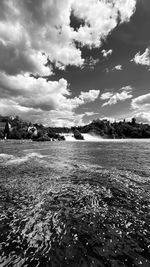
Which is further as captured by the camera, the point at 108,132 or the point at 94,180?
the point at 108,132

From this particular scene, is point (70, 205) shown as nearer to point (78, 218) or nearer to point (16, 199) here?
point (78, 218)

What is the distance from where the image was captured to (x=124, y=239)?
559cm

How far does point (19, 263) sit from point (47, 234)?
159cm

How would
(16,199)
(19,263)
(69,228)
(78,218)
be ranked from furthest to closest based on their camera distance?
1. (16,199)
2. (78,218)
3. (69,228)
4. (19,263)

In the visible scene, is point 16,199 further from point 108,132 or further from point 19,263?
point 108,132

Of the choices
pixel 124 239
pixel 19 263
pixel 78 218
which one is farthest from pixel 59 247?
pixel 124 239

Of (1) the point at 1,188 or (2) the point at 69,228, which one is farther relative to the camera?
(1) the point at 1,188

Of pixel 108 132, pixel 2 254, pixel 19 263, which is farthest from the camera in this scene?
pixel 108 132

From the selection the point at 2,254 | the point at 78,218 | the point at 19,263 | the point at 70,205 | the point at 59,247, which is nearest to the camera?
the point at 19,263

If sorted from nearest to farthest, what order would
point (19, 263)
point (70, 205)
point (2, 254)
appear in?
point (19, 263) → point (2, 254) → point (70, 205)

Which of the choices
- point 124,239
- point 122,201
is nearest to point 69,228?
point 124,239

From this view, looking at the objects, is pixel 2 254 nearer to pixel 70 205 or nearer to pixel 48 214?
pixel 48 214

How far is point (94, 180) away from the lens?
12930 millimetres

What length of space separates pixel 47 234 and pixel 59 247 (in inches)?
36.3
